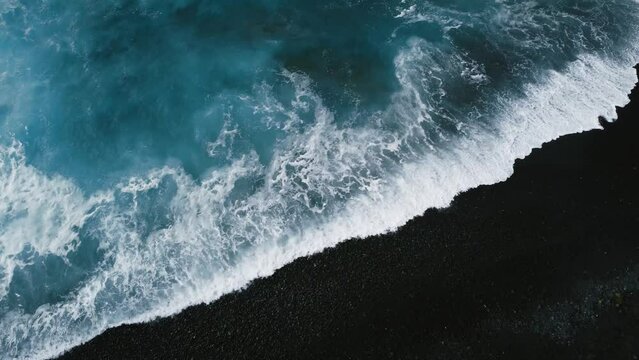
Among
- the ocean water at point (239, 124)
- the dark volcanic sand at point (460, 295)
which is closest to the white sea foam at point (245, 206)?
the ocean water at point (239, 124)

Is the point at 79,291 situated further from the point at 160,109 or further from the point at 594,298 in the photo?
the point at 594,298

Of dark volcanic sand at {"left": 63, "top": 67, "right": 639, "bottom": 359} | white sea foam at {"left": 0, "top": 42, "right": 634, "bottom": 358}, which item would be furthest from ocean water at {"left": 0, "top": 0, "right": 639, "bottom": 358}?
dark volcanic sand at {"left": 63, "top": 67, "right": 639, "bottom": 359}

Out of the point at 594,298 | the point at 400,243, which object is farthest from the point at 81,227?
the point at 594,298

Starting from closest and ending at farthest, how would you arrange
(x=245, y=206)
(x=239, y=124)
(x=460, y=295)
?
(x=460, y=295), (x=245, y=206), (x=239, y=124)

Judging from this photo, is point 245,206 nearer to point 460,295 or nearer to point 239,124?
point 239,124

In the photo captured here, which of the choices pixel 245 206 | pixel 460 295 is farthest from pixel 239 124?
pixel 460 295

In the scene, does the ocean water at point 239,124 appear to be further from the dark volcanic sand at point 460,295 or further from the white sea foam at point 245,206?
the dark volcanic sand at point 460,295

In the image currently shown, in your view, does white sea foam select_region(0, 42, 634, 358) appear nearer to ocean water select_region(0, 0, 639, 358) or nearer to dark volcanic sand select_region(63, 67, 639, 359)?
ocean water select_region(0, 0, 639, 358)
